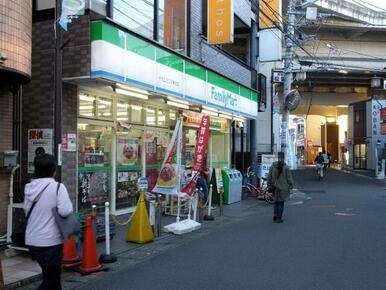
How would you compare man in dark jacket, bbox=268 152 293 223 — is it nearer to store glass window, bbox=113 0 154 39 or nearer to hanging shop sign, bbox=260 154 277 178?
store glass window, bbox=113 0 154 39

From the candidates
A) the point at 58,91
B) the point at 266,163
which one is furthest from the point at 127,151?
the point at 266,163

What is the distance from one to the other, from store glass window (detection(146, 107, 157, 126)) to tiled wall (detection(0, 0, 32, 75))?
5.71 m

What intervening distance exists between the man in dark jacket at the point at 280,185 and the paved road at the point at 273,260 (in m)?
0.35

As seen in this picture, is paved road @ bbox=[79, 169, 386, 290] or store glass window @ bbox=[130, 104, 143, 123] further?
store glass window @ bbox=[130, 104, 143, 123]

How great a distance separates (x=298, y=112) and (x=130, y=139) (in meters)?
47.2

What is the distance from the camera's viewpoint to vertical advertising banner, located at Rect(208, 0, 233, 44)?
651 inches

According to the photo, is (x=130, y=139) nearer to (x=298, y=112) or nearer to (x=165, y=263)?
(x=165, y=263)

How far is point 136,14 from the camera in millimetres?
12805

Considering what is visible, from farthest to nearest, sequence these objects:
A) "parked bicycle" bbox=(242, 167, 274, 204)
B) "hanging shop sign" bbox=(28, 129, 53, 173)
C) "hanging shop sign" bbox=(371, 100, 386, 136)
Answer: "hanging shop sign" bbox=(371, 100, 386, 136), "parked bicycle" bbox=(242, 167, 274, 204), "hanging shop sign" bbox=(28, 129, 53, 173)

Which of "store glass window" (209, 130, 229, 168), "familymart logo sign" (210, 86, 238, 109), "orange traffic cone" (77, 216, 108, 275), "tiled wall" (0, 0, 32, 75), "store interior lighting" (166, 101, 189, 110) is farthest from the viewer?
"store glass window" (209, 130, 229, 168)

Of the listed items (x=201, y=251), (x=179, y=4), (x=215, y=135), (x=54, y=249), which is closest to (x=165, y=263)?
(x=201, y=251)

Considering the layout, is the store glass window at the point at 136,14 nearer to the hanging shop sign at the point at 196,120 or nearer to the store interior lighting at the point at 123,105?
the store interior lighting at the point at 123,105

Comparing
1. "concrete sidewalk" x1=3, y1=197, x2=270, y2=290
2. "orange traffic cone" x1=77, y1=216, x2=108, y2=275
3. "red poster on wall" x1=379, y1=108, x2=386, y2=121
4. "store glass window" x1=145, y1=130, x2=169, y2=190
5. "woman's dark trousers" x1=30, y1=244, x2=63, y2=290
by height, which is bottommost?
"concrete sidewalk" x1=3, y1=197, x2=270, y2=290

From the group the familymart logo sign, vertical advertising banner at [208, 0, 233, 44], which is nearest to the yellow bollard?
the familymart logo sign
